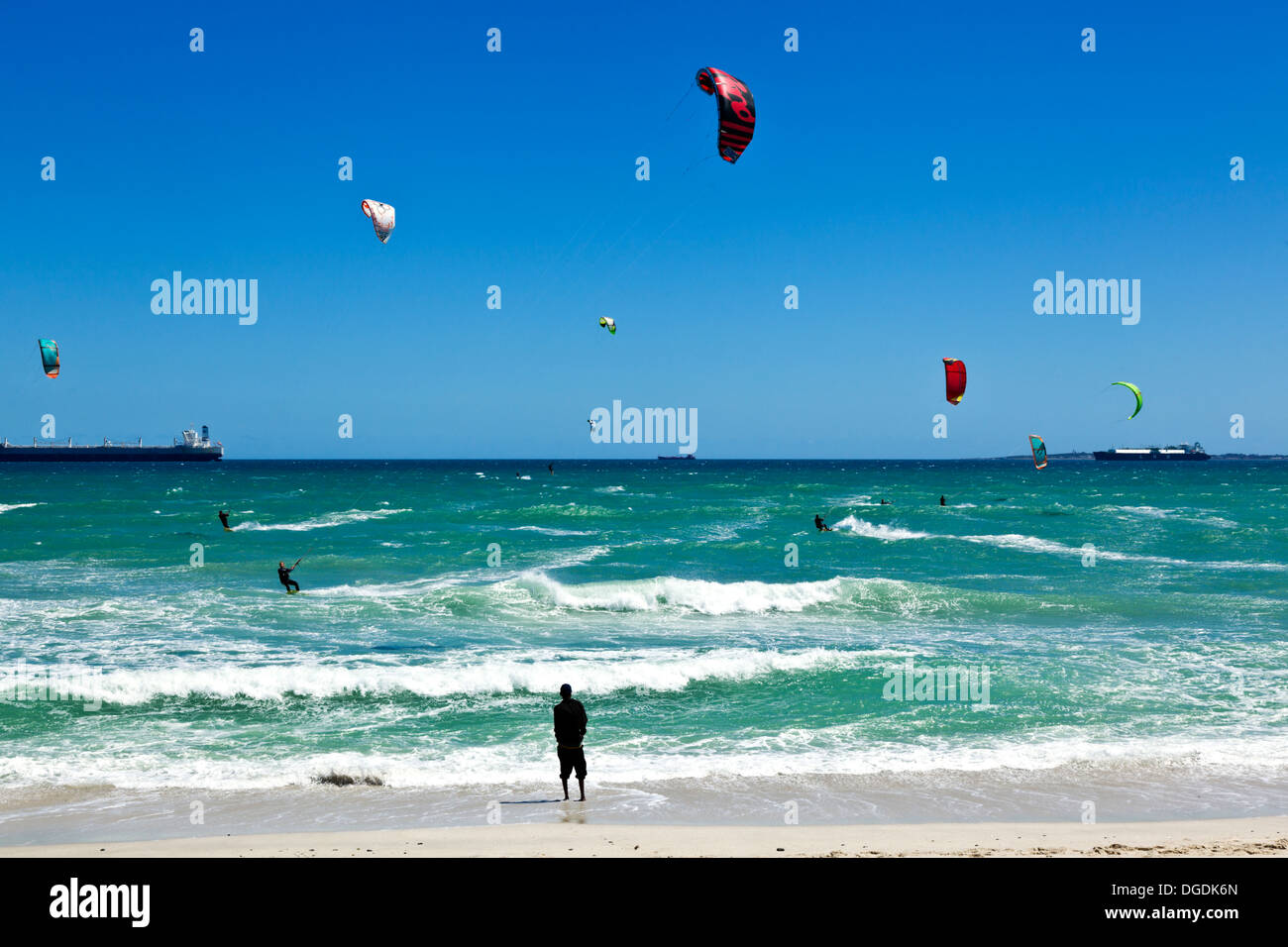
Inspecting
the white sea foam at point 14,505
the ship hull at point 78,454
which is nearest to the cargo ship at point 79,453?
the ship hull at point 78,454

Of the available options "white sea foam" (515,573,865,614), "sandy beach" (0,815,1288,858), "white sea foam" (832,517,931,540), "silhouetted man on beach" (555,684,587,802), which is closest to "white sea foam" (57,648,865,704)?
"silhouetted man on beach" (555,684,587,802)

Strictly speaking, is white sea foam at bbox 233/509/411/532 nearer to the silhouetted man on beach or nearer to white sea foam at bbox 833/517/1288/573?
white sea foam at bbox 833/517/1288/573

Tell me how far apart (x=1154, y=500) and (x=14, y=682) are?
64.2 metres

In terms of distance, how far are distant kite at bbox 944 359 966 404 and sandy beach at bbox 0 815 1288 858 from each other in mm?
14029

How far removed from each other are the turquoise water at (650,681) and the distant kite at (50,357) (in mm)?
5713

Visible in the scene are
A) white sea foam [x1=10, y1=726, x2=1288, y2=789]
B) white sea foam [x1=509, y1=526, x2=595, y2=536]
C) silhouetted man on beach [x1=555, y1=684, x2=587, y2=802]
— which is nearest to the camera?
silhouetted man on beach [x1=555, y1=684, x2=587, y2=802]

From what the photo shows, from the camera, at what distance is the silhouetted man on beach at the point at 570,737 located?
7816 mm

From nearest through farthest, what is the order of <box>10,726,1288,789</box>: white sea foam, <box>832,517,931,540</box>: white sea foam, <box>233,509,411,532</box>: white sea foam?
<box>10,726,1288,789</box>: white sea foam → <box>832,517,931,540</box>: white sea foam → <box>233,509,411,532</box>: white sea foam

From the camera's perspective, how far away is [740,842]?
21.9ft

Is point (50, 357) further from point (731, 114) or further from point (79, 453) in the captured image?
point (79, 453)

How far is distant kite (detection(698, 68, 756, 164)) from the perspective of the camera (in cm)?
1367

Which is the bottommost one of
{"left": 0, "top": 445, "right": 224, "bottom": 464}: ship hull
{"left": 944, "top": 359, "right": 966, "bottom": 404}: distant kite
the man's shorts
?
the man's shorts

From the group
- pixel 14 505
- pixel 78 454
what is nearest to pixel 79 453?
pixel 78 454

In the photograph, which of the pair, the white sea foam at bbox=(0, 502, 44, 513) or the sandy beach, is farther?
the white sea foam at bbox=(0, 502, 44, 513)
